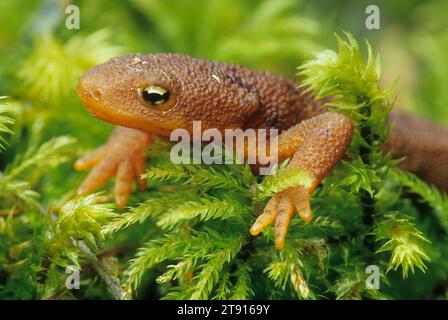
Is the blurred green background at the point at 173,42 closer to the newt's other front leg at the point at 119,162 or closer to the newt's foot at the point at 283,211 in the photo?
the newt's other front leg at the point at 119,162

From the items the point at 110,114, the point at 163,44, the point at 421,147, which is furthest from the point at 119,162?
the point at 163,44

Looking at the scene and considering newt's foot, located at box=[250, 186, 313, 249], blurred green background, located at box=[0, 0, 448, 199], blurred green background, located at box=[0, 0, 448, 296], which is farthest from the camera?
blurred green background, located at box=[0, 0, 448, 199]

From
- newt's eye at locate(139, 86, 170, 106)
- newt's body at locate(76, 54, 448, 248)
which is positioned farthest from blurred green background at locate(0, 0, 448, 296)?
newt's eye at locate(139, 86, 170, 106)

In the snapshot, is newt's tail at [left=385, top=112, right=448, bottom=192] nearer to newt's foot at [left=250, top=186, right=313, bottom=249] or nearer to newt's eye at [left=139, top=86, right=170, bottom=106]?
newt's foot at [left=250, top=186, right=313, bottom=249]

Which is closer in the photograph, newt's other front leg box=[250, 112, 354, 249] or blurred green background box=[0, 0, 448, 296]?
newt's other front leg box=[250, 112, 354, 249]

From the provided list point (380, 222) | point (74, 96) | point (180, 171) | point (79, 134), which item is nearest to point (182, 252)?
point (180, 171)
